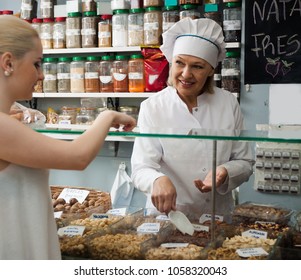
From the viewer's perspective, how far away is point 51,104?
331cm

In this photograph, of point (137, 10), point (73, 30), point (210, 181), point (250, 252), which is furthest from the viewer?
point (73, 30)

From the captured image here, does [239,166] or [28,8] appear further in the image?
[28,8]

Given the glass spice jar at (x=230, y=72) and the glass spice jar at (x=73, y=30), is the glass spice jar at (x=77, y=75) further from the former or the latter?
the glass spice jar at (x=230, y=72)

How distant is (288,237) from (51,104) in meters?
2.33

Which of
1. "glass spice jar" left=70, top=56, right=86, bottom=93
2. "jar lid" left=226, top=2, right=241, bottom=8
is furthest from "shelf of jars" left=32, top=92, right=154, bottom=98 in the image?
"jar lid" left=226, top=2, right=241, bottom=8

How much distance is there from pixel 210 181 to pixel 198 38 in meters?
0.67

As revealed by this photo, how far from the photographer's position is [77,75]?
2.94 meters

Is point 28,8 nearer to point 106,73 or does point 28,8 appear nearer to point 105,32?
point 105,32

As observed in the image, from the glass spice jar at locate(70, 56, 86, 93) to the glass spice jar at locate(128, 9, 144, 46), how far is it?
0.35m

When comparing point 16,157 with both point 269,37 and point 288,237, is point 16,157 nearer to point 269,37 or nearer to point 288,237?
point 288,237

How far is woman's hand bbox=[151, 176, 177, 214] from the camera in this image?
52.2 inches

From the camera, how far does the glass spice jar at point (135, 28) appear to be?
275 centimetres

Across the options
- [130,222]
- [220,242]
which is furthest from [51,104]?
[220,242]

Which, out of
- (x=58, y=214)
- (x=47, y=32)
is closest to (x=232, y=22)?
(x=47, y=32)
